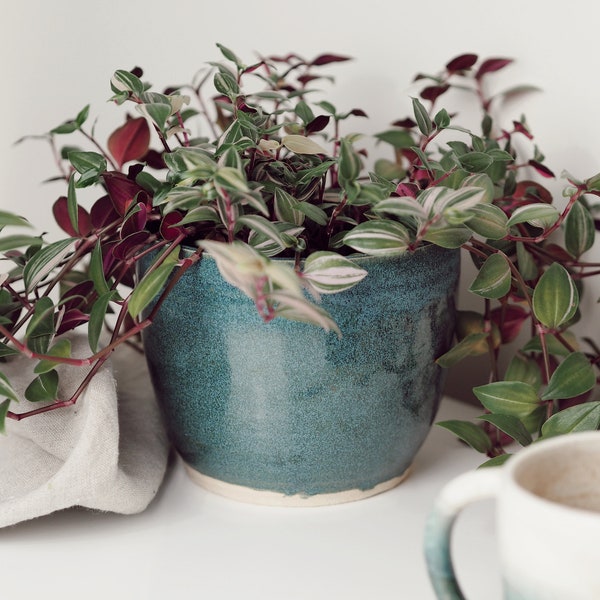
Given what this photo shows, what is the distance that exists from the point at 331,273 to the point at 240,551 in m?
0.22

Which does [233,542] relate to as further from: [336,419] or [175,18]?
[175,18]

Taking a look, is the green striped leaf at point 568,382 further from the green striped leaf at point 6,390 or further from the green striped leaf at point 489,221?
the green striped leaf at point 6,390

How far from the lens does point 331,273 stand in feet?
1.71

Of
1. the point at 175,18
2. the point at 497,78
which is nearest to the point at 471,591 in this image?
the point at 497,78

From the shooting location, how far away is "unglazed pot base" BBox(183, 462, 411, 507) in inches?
26.0

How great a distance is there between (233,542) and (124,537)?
3.2 inches

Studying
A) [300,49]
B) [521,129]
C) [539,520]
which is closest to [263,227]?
[539,520]

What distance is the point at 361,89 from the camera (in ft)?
3.20

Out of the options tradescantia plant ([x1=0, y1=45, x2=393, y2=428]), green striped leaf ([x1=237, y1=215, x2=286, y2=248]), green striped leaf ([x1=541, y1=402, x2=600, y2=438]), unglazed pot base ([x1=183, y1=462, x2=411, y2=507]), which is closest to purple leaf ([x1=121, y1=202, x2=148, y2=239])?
tradescantia plant ([x1=0, y1=45, x2=393, y2=428])

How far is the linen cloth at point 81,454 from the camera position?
1.98 feet

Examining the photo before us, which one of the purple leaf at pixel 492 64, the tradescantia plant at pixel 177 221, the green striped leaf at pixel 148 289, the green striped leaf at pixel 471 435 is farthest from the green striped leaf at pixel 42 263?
the purple leaf at pixel 492 64

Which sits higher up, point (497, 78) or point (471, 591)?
point (497, 78)

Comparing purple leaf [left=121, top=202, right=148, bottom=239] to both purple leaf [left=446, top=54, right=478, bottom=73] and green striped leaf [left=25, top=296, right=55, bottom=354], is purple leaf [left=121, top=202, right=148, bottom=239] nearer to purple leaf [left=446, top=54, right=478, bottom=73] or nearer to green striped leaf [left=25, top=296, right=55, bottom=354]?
green striped leaf [left=25, top=296, right=55, bottom=354]

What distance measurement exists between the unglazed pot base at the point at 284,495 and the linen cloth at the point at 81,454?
1.9 inches
